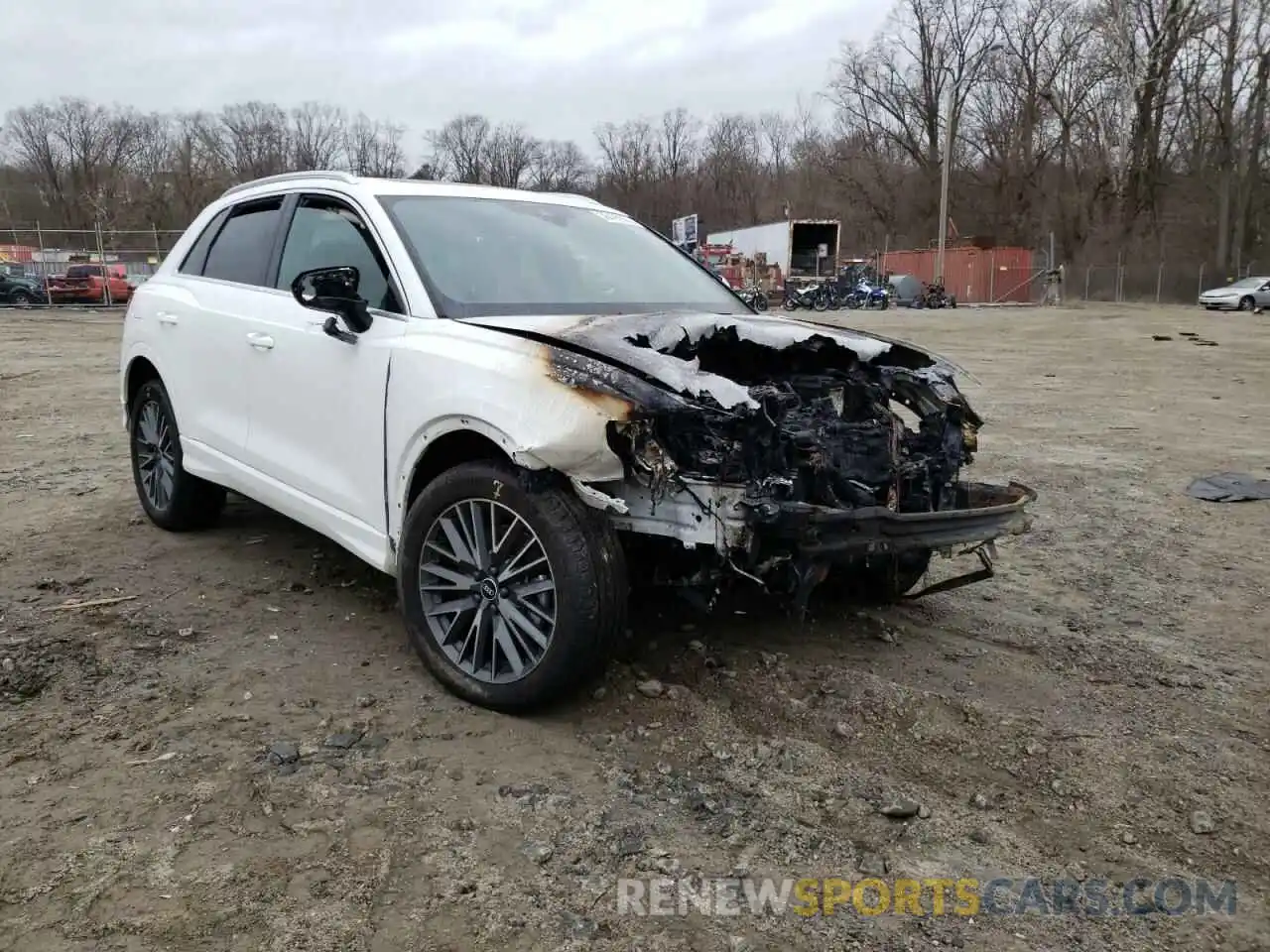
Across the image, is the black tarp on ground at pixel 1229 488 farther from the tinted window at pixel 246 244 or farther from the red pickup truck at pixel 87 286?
the red pickup truck at pixel 87 286

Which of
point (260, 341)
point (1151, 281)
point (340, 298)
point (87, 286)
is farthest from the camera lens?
point (1151, 281)

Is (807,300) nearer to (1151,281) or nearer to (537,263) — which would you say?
(1151,281)

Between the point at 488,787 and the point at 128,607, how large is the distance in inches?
88.3

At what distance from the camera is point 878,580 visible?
14.5ft

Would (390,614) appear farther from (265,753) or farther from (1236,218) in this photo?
(1236,218)

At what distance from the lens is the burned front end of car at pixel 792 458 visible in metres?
3.02

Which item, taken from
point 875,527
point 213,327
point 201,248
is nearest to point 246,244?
point 213,327

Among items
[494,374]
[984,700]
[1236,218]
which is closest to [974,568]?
[984,700]

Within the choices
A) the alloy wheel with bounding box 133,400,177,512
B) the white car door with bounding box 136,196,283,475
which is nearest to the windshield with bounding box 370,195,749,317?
the white car door with bounding box 136,196,283,475

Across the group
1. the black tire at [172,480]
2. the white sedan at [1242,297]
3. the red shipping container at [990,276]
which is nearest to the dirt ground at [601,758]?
the black tire at [172,480]

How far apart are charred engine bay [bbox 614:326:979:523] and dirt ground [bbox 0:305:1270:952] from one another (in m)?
0.76

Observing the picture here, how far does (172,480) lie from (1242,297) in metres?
39.9

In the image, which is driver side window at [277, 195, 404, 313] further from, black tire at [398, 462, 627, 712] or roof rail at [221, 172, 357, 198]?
black tire at [398, 462, 627, 712]

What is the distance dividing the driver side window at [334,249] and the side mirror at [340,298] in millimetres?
103
